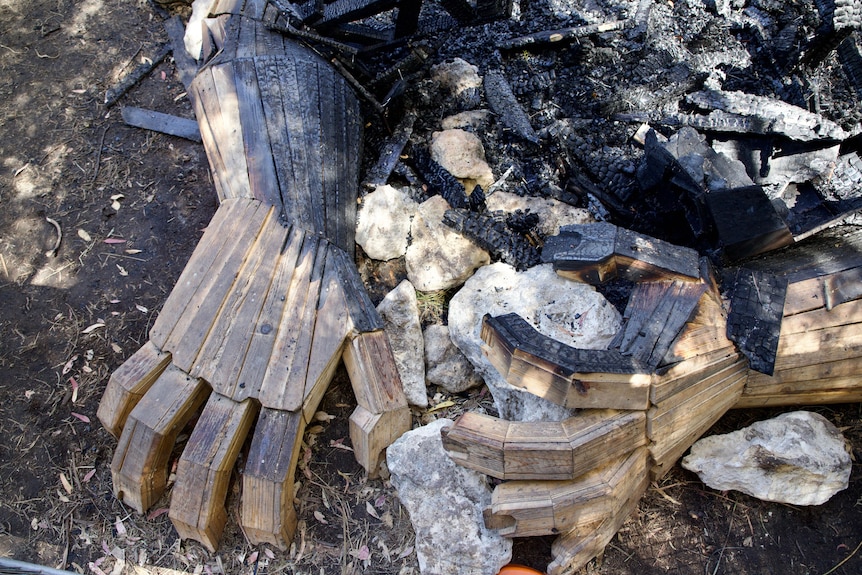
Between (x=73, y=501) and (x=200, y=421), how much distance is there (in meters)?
0.97

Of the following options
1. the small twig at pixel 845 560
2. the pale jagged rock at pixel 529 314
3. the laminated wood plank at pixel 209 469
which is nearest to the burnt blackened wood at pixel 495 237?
the pale jagged rock at pixel 529 314

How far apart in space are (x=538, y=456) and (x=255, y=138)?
2428mm

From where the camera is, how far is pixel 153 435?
2.86m

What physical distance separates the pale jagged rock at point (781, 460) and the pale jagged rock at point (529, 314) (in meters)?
0.77

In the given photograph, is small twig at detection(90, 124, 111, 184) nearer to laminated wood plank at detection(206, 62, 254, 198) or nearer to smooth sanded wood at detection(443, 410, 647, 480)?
laminated wood plank at detection(206, 62, 254, 198)

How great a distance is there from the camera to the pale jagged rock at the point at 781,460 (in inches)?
110

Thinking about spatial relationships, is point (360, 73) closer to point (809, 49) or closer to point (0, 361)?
point (0, 361)

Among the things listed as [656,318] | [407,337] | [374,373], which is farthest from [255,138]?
[656,318]

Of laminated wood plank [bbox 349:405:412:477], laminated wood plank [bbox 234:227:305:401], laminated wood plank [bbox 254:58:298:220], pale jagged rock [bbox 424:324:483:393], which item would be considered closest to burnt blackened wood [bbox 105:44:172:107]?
laminated wood plank [bbox 254:58:298:220]

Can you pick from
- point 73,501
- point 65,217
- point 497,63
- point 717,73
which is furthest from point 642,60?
point 73,501

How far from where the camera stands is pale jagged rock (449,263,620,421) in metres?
3.10

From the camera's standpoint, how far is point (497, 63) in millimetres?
4691

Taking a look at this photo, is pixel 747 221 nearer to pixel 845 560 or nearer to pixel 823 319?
pixel 823 319

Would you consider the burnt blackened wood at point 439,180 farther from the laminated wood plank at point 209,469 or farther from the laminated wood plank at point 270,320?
the laminated wood plank at point 209,469
